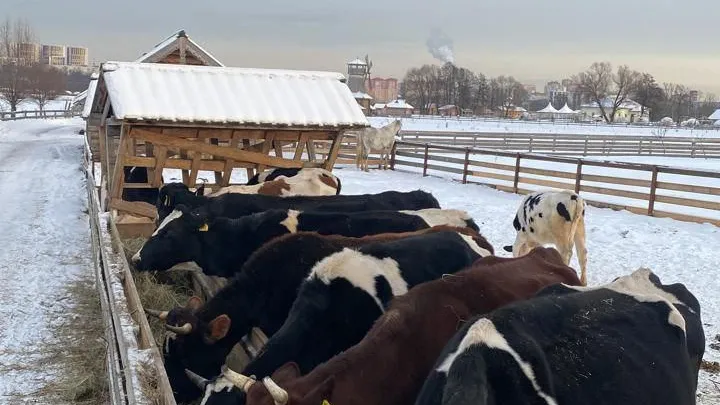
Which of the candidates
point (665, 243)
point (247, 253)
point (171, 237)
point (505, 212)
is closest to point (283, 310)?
point (247, 253)

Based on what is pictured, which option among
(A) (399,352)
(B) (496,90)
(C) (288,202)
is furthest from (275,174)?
(B) (496,90)

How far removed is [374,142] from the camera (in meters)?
23.2

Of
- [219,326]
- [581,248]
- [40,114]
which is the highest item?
[40,114]

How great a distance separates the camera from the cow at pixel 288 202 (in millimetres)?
7943

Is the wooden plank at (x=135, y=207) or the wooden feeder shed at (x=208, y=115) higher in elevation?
the wooden feeder shed at (x=208, y=115)

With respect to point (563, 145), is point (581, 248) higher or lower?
lower

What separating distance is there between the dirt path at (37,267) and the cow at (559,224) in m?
5.95

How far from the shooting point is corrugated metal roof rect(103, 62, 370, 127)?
9.51 meters

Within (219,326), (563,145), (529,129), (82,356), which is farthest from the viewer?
(529,129)

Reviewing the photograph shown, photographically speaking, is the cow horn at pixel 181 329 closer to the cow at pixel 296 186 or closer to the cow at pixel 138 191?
the cow at pixel 296 186

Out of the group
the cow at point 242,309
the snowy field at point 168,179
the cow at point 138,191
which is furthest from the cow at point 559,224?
the cow at point 138,191

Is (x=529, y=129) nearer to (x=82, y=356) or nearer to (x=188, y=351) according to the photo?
(x=82, y=356)

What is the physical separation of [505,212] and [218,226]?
323 inches

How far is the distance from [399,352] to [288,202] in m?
4.71
